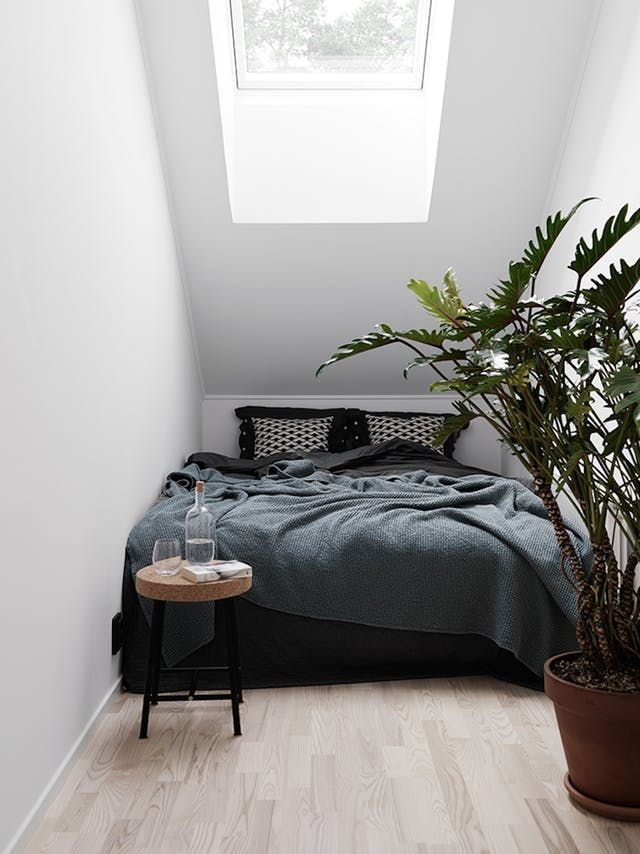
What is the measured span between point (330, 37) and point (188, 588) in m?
2.70

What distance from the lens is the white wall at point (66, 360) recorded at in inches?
74.7

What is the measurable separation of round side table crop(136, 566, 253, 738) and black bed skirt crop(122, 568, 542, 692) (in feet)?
0.73

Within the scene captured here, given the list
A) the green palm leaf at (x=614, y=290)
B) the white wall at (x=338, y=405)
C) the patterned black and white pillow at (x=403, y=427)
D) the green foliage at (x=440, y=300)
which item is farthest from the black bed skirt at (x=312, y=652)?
the white wall at (x=338, y=405)

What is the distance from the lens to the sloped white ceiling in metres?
3.53

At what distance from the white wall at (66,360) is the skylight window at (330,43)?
725mm

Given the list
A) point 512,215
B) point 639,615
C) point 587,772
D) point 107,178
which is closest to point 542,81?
point 512,215

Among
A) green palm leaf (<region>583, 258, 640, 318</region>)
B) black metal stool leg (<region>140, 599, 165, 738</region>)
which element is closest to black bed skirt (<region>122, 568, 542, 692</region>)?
black metal stool leg (<region>140, 599, 165, 738</region>)

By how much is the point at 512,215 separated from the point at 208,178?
1422 millimetres

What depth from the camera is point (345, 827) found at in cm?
200

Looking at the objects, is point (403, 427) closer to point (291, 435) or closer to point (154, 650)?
point (291, 435)

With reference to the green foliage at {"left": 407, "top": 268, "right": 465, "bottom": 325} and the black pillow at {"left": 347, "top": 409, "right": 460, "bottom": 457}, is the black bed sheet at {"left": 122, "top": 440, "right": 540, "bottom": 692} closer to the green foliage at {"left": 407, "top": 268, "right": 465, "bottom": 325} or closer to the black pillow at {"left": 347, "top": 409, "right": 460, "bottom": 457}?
the green foliage at {"left": 407, "top": 268, "right": 465, "bottom": 325}

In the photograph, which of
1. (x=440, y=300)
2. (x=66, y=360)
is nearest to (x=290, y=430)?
(x=66, y=360)

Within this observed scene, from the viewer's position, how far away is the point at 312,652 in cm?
299

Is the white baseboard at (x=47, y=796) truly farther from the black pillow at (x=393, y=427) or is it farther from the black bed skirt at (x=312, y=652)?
the black pillow at (x=393, y=427)
